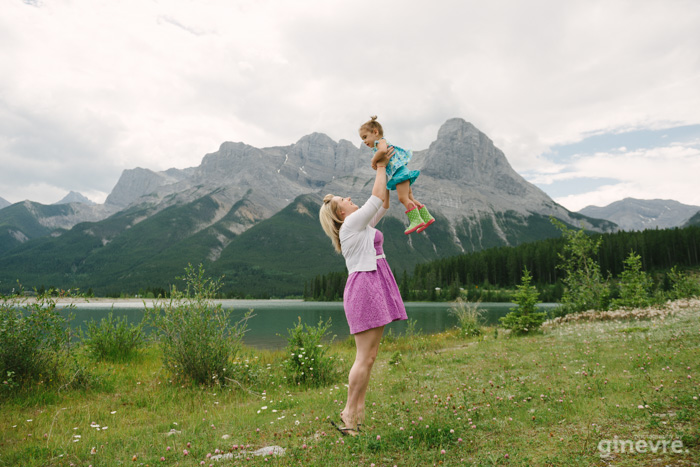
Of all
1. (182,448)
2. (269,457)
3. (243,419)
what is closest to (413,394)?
(243,419)

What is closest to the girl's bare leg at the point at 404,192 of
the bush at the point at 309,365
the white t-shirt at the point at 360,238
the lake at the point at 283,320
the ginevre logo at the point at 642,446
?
the white t-shirt at the point at 360,238

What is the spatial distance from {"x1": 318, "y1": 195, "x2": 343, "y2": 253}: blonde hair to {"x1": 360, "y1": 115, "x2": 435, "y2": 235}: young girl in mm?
763

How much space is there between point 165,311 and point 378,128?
6.93 metres

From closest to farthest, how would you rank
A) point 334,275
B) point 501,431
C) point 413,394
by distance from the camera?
point 501,431, point 413,394, point 334,275

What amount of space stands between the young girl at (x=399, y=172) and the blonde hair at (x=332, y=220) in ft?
2.50

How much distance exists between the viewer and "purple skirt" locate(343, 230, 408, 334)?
468cm

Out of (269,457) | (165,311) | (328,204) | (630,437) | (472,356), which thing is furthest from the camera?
(472,356)

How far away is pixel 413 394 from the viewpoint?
276 inches

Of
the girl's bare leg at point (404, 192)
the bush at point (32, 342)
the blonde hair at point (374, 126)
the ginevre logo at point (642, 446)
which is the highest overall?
the blonde hair at point (374, 126)

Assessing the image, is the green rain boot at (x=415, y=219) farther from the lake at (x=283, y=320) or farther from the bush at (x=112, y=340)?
the bush at (x=112, y=340)

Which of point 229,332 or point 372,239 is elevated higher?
point 372,239

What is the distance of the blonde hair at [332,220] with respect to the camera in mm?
5177

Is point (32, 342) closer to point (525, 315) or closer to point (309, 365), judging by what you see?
point (309, 365)

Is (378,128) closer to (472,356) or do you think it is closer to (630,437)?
(630,437)
